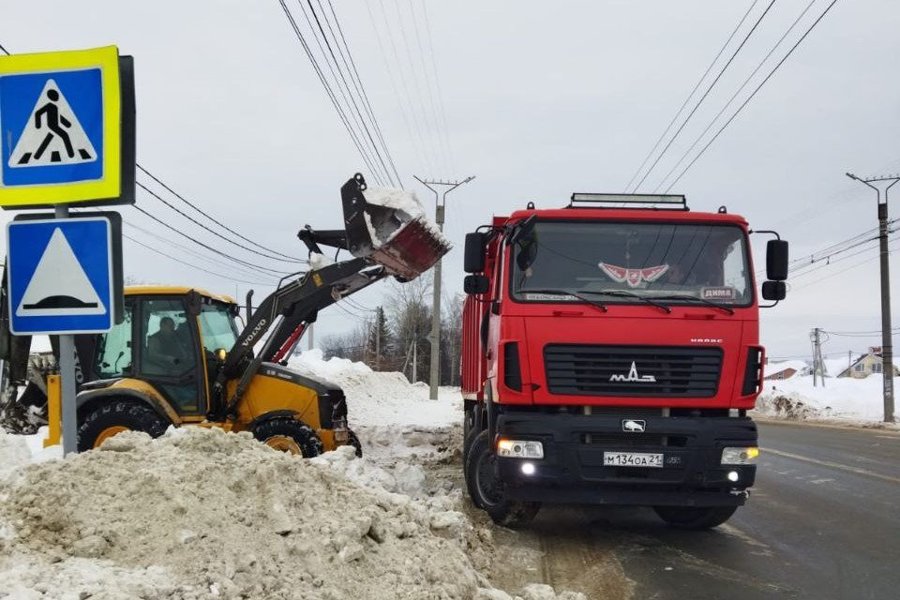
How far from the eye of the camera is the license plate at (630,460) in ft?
20.3

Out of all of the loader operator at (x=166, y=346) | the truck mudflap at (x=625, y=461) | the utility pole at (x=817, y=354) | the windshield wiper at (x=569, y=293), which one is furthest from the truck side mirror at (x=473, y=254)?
the utility pole at (x=817, y=354)

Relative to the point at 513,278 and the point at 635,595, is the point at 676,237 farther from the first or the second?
the point at 635,595

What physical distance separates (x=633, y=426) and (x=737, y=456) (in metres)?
0.91

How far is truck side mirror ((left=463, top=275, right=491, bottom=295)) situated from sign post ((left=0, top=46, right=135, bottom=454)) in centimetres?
365

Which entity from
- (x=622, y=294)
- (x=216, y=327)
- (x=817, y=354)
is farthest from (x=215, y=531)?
(x=817, y=354)

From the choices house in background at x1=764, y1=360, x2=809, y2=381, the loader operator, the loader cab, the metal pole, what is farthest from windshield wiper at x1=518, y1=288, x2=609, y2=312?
house in background at x1=764, y1=360, x2=809, y2=381

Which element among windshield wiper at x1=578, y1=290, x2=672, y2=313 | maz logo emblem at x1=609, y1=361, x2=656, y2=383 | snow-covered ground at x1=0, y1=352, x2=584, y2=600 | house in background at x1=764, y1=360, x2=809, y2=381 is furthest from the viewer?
house in background at x1=764, y1=360, x2=809, y2=381

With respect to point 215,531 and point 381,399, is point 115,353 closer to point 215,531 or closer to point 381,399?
point 215,531

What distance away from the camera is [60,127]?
3.84m

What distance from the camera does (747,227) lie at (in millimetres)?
6898

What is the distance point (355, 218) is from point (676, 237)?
3699 millimetres

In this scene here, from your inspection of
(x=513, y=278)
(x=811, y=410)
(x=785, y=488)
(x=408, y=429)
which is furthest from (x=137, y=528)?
(x=811, y=410)

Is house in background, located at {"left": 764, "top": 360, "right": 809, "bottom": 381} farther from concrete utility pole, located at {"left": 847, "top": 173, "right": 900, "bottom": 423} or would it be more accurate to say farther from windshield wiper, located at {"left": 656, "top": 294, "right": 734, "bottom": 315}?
windshield wiper, located at {"left": 656, "top": 294, "right": 734, "bottom": 315}

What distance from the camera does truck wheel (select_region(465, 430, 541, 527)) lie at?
6.97 meters
